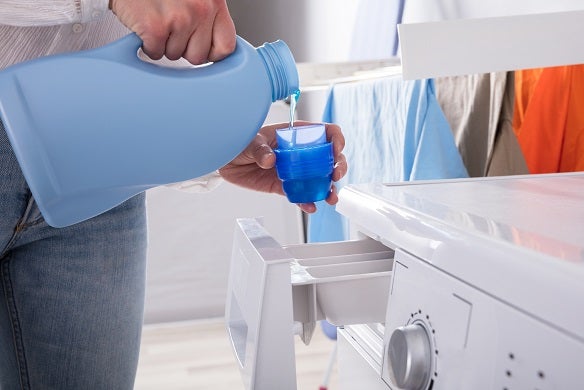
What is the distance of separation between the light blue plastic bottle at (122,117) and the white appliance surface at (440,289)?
0.12 m

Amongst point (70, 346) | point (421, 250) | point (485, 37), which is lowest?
point (70, 346)

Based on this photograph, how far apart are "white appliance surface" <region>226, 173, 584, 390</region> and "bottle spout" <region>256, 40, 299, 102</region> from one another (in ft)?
0.50

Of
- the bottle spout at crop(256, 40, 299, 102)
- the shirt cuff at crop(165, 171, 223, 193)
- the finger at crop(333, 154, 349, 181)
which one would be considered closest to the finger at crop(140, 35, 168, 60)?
the bottle spout at crop(256, 40, 299, 102)

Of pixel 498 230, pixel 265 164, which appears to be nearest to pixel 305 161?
pixel 265 164

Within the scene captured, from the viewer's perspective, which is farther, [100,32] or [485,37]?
[485,37]

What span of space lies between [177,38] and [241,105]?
0.33ft

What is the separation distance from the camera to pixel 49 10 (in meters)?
0.60

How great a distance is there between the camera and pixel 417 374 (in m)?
0.50

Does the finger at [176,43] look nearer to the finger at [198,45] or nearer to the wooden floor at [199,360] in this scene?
the finger at [198,45]

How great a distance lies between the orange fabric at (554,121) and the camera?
112cm

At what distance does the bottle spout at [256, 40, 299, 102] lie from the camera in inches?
26.4

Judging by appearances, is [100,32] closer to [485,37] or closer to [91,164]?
[91,164]

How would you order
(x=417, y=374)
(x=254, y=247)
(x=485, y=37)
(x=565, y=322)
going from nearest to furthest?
(x=565, y=322), (x=417, y=374), (x=254, y=247), (x=485, y=37)

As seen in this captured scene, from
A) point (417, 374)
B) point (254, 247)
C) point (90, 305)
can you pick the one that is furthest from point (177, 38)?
point (90, 305)
